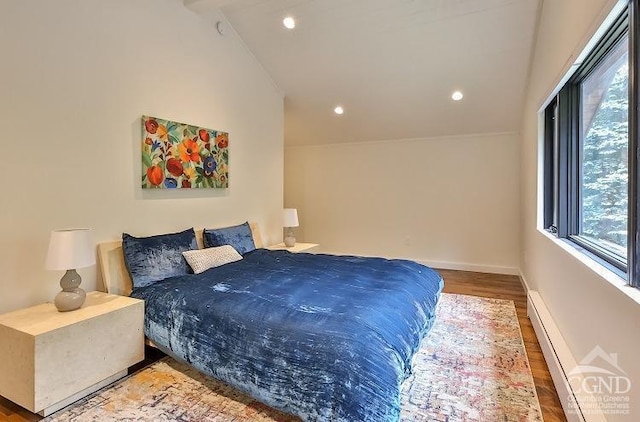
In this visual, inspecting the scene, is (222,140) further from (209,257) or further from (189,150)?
(209,257)

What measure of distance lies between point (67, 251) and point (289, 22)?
10.2 feet

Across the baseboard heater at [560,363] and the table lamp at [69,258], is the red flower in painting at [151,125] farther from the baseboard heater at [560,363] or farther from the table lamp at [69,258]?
the baseboard heater at [560,363]

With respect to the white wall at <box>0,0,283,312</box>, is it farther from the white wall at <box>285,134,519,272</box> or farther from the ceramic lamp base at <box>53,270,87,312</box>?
the white wall at <box>285,134,519,272</box>

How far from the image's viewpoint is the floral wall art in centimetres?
321

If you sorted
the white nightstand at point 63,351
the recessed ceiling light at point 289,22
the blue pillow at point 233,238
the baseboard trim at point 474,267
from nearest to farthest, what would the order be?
the white nightstand at point 63,351 < the blue pillow at point 233,238 < the recessed ceiling light at point 289,22 < the baseboard trim at point 474,267

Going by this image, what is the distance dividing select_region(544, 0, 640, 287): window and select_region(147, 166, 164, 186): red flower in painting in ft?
10.8

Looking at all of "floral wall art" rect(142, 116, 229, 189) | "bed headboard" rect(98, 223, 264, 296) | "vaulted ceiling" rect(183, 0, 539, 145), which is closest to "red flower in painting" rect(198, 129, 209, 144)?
"floral wall art" rect(142, 116, 229, 189)

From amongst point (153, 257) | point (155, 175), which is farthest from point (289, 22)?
point (153, 257)

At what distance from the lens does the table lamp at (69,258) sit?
220 centimetres

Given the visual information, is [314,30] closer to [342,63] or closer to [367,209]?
[342,63]

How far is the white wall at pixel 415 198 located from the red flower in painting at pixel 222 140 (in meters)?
2.76

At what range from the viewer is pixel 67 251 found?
2.22 metres

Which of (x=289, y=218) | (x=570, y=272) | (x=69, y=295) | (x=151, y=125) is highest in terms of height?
(x=151, y=125)

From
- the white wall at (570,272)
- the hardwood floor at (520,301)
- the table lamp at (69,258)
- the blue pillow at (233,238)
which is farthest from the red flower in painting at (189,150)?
the hardwood floor at (520,301)
